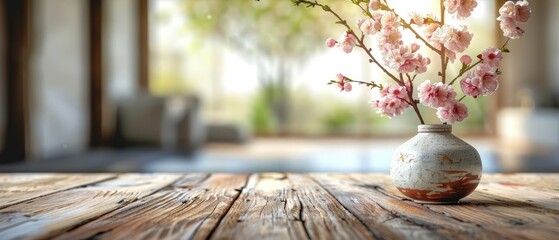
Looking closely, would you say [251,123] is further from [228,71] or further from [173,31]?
[173,31]

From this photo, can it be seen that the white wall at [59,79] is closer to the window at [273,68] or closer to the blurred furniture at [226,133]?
the blurred furniture at [226,133]

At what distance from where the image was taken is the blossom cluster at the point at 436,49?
1164 mm

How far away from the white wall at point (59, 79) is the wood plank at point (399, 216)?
3626 millimetres

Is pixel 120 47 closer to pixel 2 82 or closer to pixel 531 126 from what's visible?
pixel 2 82

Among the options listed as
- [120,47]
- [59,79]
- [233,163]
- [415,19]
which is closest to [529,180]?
[415,19]

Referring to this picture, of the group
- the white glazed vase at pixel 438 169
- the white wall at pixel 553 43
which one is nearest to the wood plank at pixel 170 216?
the white glazed vase at pixel 438 169

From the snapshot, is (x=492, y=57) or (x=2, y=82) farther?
(x=2, y=82)

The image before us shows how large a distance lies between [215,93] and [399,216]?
7.97m

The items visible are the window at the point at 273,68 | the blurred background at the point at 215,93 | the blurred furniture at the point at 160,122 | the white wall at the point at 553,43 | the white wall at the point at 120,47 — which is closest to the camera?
the blurred background at the point at 215,93

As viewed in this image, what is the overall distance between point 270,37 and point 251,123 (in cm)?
138

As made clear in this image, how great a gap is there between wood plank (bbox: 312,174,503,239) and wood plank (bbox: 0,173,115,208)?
67cm

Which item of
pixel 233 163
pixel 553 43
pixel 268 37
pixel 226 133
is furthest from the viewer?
pixel 268 37

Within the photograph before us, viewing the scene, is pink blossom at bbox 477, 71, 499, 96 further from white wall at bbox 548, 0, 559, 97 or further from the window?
white wall at bbox 548, 0, 559, 97

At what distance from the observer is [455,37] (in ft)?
3.86
